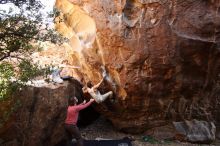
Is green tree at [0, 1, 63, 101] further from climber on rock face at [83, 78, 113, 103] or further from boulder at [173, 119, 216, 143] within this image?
boulder at [173, 119, 216, 143]

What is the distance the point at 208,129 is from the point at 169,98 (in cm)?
161

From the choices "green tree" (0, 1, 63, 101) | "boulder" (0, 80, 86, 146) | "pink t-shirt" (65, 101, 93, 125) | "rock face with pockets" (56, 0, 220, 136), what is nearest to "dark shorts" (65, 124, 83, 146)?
"pink t-shirt" (65, 101, 93, 125)

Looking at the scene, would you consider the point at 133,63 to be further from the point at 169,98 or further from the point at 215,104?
the point at 215,104

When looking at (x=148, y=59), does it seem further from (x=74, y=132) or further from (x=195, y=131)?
(x=195, y=131)

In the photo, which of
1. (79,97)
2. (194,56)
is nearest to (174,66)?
(194,56)

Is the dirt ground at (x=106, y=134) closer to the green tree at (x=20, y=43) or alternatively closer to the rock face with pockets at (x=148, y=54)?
the rock face with pockets at (x=148, y=54)

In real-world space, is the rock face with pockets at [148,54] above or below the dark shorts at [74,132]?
above

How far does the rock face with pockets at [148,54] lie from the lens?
32.1ft

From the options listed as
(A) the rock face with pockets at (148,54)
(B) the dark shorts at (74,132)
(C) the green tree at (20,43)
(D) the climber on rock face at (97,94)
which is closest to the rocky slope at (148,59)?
(A) the rock face with pockets at (148,54)

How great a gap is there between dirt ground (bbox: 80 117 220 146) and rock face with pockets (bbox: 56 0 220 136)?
26 centimetres

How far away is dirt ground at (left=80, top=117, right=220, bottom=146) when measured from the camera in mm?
11203

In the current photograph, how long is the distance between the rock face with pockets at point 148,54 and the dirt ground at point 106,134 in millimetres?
258

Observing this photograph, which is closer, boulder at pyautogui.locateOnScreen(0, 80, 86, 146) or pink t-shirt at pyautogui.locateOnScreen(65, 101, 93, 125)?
boulder at pyautogui.locateOnScreen(0, 80, 86, 146)

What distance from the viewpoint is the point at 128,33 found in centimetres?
989
